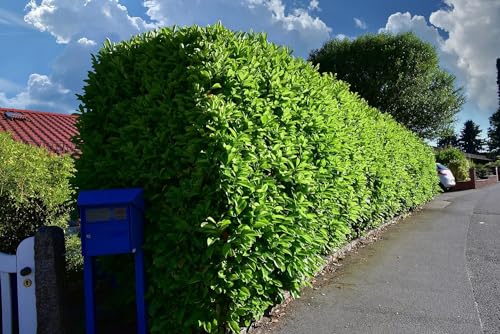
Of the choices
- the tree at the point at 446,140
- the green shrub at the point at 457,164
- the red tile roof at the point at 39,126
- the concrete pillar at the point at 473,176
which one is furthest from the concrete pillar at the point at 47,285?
the tree at the point at 446,140

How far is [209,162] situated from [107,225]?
99cm

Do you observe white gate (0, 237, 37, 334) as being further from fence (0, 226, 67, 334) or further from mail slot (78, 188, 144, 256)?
mail slot (78, 188, 144, 256)

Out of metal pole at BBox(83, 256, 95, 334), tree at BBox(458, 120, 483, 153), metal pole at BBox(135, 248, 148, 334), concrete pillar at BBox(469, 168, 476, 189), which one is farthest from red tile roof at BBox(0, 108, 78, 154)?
tree at BBox(458, 120, 483, 153)

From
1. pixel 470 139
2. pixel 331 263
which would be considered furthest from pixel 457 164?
pixel 470 139

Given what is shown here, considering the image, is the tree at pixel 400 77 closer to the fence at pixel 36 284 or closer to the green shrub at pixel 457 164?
the green shrub at pixel 457 164

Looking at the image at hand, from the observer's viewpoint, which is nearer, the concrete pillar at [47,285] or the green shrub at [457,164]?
the concrete pillar at [47,285]

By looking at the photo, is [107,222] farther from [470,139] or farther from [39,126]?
[470,139]

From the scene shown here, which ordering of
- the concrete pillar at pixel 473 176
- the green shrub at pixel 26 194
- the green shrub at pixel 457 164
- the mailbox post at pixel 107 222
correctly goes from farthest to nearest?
the green shrub at pixel 457 164, the concrete pillar at pixel 473 176, the green shrub at pixel 26 194, the mailbox post at pixel 107 222

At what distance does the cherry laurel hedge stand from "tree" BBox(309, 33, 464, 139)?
21.9 metres

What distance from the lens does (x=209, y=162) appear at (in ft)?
11.8

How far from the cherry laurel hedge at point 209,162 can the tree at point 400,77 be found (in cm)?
2189

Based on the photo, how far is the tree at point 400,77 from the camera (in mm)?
25391

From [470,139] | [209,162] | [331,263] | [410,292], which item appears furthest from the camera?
[470,139]

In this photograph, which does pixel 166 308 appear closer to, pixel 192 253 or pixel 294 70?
pixel 192 253
